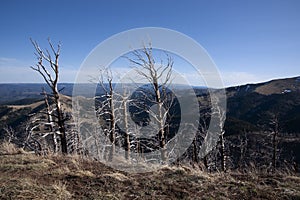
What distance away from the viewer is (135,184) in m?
6.56

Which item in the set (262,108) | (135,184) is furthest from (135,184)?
(262,108)

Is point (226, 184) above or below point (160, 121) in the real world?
below

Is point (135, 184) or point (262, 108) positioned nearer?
point (135, 184)

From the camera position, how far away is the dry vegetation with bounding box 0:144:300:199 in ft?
18.5

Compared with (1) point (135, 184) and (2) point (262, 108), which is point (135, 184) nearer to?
(1) point (135, 184)

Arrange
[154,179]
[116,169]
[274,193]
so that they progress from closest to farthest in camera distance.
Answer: [274,193] → [154,179] → [116,169]

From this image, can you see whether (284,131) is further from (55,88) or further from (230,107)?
(55,88)

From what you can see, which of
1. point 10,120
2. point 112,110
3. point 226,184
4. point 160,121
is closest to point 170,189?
point 226,184

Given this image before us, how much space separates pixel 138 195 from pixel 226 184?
2475mm

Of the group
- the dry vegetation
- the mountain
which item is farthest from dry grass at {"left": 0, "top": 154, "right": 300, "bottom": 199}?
the mountain

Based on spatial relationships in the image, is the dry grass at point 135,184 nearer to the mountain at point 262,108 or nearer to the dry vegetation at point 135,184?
the dry vegetation at point 135,184

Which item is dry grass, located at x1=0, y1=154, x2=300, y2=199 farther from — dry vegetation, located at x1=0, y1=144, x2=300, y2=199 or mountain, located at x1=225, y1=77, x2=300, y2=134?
mountain, located at x1=225, y1=77, x2=300, y2=134

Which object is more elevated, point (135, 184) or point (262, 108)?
point (135, 184)

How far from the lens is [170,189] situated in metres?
6.20
